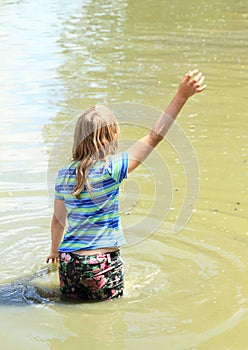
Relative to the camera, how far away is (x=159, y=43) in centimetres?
1175

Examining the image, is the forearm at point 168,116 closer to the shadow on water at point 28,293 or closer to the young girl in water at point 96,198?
the young girl in water at point 96,198

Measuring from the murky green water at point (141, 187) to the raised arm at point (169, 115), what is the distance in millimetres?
852

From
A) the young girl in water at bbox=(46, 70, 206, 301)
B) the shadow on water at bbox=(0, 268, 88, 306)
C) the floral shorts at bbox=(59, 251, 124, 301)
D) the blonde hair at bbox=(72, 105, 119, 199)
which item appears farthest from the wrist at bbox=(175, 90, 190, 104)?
the shadow on water at bbox=(0, 268, 88, 306)

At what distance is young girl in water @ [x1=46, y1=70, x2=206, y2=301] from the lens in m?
3.84

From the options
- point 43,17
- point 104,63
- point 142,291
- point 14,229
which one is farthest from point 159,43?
point 142,291

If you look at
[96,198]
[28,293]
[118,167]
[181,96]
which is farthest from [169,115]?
[28,293]

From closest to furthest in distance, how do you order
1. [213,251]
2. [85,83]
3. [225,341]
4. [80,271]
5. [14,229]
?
[225,341], [80,271], [213,251], [14,229], [85,83]

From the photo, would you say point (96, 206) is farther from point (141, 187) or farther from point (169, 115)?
point (141, 187)

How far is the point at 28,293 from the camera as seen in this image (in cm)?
415

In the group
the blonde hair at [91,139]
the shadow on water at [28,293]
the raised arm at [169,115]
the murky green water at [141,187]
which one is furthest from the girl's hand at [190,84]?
the shadow on water at [28,293]

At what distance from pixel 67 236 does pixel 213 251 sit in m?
1.14

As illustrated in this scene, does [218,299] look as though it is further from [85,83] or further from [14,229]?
[85,83]

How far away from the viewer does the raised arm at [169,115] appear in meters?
3.72

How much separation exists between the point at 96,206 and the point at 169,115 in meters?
0.65
